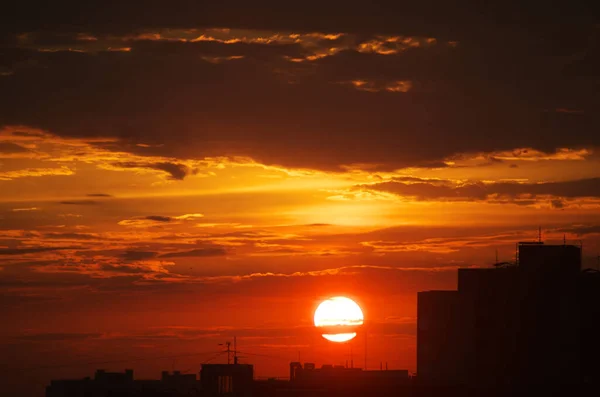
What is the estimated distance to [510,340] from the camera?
151 m

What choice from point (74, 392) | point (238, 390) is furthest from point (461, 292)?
point (74, 392)

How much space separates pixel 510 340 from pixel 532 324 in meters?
4.74

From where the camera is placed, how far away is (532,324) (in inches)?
5827

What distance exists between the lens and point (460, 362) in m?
161

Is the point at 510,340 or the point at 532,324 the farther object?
the point at 510,340

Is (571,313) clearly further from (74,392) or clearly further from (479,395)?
(74,392)

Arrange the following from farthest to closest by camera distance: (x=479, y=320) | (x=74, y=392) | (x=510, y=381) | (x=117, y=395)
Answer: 1. (x=74, y=392)
2. (x=479, y=320)
3. (x=510, y=381)
4. (x=117, y=395)

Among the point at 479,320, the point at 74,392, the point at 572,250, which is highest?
the point at 572,250

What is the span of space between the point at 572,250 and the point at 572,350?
47.4 ft

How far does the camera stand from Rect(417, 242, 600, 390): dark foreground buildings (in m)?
143

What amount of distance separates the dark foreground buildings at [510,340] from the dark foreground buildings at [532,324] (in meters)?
0.15

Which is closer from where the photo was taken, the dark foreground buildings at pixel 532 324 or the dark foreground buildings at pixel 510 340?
the dark foreground buildings at pixel 510 340

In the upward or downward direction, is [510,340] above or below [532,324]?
below

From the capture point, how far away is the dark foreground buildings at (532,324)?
470ft
